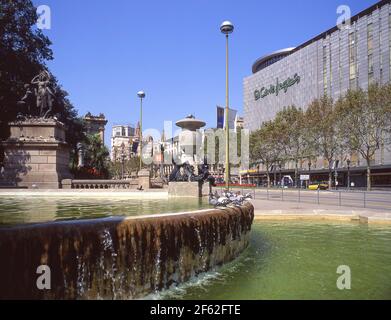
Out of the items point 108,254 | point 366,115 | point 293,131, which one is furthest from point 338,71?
point 108,254

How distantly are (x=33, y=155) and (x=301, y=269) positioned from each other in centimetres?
2196

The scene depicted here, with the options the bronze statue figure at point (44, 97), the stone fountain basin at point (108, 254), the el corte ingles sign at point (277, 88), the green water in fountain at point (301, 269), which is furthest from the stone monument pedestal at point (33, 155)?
the el corte ingles sign at point (277, 88)

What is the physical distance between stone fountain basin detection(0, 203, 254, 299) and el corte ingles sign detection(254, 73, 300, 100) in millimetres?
96265

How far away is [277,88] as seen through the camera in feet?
354

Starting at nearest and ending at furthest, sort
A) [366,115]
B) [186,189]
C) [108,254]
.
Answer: [108,254] < [186,189] < [366,115]

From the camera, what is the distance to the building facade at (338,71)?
66.8 m

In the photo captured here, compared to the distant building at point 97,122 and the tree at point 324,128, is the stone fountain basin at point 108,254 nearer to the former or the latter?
the tree at point 324,128

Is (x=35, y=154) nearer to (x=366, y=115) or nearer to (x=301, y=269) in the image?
(x=301, y=269)

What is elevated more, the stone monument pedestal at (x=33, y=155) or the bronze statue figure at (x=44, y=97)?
the bronze statue figure at (x=44, y=97)

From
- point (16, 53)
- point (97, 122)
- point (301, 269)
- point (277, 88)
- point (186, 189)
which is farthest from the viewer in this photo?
point (97, 122)

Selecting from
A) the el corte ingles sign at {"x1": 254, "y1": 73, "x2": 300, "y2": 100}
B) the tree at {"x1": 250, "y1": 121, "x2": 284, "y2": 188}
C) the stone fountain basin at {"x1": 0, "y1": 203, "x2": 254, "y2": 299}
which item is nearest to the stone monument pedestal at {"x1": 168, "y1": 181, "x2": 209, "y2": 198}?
the stone fountain basin at {"x1": 0, "y1": 203, "x2": 254, "y2": 299}
